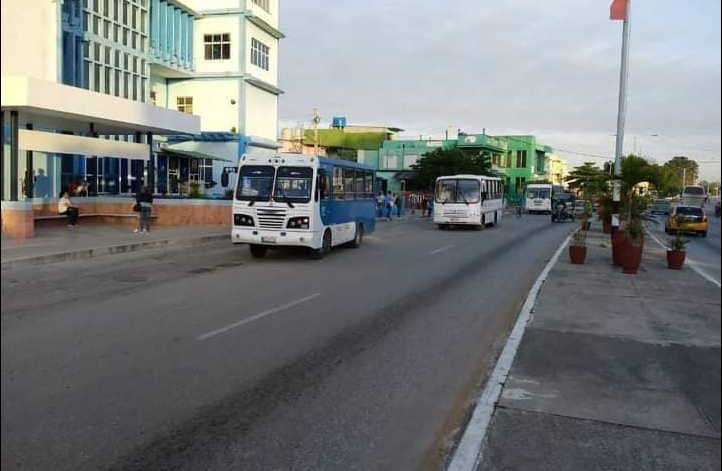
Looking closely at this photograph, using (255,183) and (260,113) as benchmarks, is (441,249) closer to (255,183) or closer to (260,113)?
(255,183)

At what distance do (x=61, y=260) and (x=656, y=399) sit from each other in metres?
3.97

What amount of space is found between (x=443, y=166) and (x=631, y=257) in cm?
4223

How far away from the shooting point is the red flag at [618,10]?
273 centimetres

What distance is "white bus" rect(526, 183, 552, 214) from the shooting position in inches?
2125

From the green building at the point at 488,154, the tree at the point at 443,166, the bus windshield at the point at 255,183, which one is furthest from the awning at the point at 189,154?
the green building at the point at 488,154

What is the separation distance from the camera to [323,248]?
15797 millimetres

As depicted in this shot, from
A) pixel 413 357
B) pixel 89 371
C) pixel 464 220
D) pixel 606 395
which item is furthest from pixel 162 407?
pixel 464 220

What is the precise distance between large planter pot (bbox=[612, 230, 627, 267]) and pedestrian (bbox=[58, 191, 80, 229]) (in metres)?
12.9

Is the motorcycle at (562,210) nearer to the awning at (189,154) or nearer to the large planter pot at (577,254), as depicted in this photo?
the awning at (189,154)

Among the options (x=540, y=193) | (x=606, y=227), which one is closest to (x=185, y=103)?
(x=606, y=227)

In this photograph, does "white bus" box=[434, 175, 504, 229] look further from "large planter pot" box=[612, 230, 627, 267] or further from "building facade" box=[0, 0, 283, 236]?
"building facade" box=[0, 0, 283, 236]

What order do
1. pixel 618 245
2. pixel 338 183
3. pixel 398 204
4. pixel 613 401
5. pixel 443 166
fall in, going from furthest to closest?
pixel 443 166
pixel 398 204
pixel 338 183
pixel 618 245
pixel 613 401

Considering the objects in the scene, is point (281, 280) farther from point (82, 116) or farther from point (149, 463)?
point (82, 116)

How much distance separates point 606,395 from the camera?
354 centimetres
